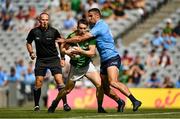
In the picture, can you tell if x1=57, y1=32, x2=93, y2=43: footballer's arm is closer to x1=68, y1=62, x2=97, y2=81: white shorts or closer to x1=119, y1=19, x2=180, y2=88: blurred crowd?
x1=68, y1=62, x2=97, y2=81: white shorts

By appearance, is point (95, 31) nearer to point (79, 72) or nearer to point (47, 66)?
point (79, 72)

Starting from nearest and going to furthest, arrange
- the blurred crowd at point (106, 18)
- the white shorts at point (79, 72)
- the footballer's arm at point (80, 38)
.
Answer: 1. the footballer's arm at point (80, 38)
2. the white shorts at point (79, 72)
3. the blurred crowd at point (106, 18)

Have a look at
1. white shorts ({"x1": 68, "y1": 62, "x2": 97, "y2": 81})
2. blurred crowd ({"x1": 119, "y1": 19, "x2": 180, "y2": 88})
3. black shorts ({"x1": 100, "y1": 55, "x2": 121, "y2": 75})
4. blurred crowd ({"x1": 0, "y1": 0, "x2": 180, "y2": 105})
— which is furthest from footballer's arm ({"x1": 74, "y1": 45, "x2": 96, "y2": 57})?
blurred crowd ({"x1": 119, "y1": 19, "x2": 180, "y2": 88})

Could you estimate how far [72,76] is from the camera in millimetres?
17766

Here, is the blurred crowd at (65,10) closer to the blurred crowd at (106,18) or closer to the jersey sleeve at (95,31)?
the blurred crowd at (106,18)

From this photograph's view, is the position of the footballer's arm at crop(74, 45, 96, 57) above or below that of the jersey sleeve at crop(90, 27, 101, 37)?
below

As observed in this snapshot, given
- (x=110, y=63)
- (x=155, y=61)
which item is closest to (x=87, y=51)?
(x=110, y=63)

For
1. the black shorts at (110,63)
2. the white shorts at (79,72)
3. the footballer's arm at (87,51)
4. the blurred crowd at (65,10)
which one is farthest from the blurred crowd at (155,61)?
the footballer's arm at (87,51)

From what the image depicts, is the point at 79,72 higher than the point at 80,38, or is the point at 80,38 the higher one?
the point at 80,38

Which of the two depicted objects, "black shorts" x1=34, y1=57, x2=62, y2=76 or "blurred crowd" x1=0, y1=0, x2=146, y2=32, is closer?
"black shorts" x1=34, y1=57, x2=62, y2=76

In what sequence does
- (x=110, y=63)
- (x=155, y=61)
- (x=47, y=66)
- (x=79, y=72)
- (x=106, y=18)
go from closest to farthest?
(x=110, y=63) < (x=79, y=72) < (x=47, y=66) < (x=155, y=61) < (x=106, y=18)

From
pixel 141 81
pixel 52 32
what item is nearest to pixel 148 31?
pixel 141 81

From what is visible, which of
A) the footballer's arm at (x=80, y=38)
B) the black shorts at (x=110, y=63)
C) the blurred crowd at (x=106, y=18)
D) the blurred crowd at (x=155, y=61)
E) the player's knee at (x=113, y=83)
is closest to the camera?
the footballer's arm at (x=80, y=38)

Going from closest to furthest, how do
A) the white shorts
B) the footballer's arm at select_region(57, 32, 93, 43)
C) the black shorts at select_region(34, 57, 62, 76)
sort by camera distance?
the footballer's arm at select_region(57, 32, 93, 43) → the white shorts → the black shorts at select_region(34, 57, 62, 76)
